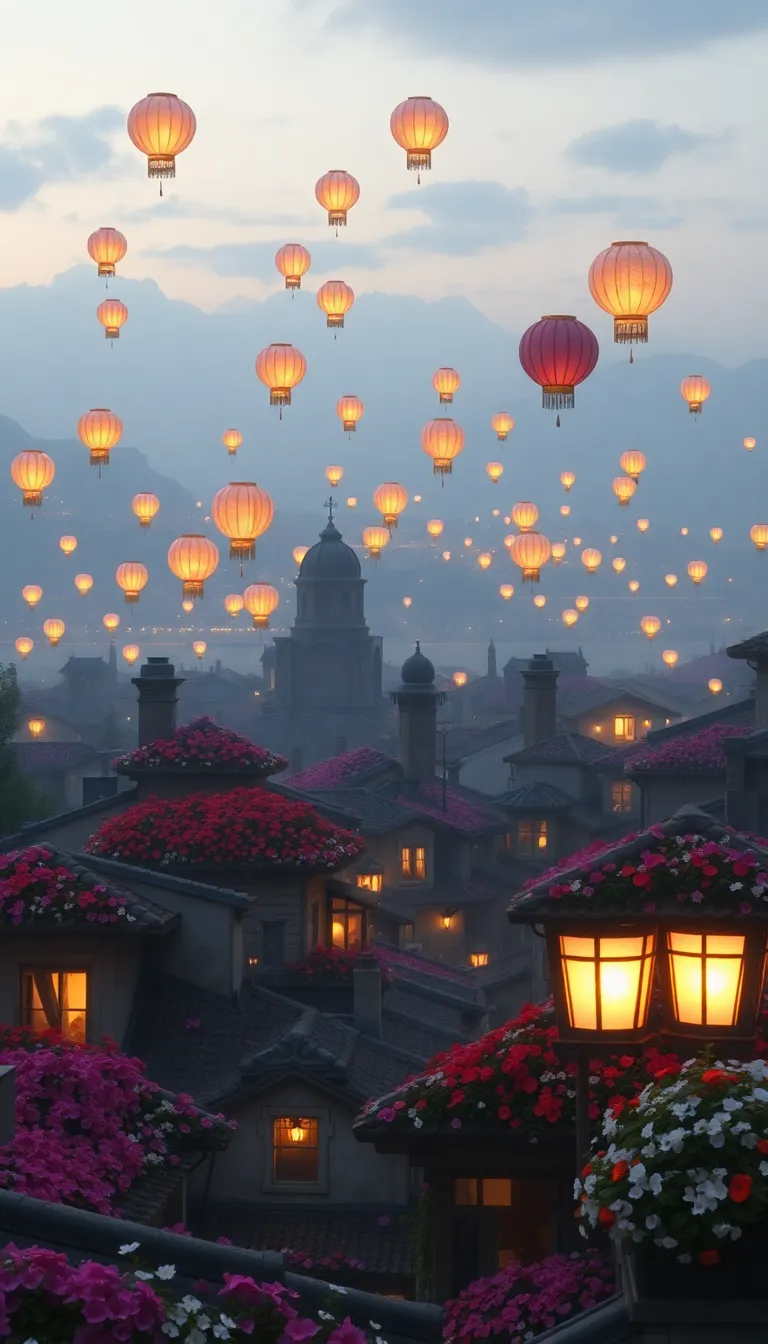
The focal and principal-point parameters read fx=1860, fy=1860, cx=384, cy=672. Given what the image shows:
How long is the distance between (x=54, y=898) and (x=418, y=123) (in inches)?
780

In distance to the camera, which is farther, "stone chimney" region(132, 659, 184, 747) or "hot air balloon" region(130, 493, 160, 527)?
"hot air balloon" region(130, 493, 160, 527)

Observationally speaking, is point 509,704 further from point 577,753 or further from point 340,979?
point 340,979

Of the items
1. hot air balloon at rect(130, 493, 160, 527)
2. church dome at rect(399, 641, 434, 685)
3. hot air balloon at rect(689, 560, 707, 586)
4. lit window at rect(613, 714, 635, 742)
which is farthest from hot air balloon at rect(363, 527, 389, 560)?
lit window at rect(613, 714, 635, 742)

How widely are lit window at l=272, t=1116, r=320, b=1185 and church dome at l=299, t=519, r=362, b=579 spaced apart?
314 ft

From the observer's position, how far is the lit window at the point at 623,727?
86.3 meters

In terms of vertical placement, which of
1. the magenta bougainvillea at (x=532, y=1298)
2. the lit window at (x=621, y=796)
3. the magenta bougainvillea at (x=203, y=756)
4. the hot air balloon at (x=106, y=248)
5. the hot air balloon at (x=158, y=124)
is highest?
the hot air balloon at (x=106, y=248)

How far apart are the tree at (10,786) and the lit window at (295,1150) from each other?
3825 cm

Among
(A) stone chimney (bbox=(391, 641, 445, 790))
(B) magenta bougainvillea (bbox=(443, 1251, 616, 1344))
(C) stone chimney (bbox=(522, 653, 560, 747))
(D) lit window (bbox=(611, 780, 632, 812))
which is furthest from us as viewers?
(D) lit window (bbox=(611, 780, 632, 812))

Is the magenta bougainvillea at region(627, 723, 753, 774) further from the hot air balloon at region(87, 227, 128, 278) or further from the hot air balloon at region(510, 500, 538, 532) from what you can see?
the hot air balloon at region(87, 227, 128, 278)

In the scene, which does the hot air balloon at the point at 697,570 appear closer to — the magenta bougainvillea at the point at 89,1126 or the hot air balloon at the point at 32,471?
the hot air balloon at the point at 32,471

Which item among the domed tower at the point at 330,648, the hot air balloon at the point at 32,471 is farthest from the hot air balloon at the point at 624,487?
the domed tower at the point at 330,648

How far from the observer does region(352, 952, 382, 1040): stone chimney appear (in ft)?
97.8

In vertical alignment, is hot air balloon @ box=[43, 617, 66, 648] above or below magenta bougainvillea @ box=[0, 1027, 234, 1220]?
above

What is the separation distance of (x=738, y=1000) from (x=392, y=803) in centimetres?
5020
